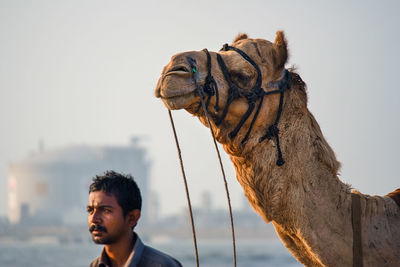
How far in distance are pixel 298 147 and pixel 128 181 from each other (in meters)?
1.00

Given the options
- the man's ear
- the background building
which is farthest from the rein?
the background building

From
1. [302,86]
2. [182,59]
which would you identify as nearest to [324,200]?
[302,86]

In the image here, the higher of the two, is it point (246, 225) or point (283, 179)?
point (246, 225)

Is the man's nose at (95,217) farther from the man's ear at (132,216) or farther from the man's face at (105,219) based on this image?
the man's ear at (132,216)

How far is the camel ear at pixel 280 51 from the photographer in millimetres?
4281

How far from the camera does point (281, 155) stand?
417 centimetres

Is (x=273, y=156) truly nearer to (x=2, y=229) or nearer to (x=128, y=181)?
(x=128, y=181)

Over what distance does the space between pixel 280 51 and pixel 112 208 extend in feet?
4.33

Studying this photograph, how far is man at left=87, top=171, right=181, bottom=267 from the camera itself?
11.9 ft

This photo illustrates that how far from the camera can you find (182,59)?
3.98 metres

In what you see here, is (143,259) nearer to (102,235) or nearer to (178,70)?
(102,235)

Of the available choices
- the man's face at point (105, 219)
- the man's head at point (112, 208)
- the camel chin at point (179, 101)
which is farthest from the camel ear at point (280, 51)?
the man's face at point (105, 219)

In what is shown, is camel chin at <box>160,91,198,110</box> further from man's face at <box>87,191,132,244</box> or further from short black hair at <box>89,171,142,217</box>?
man's face at <box>87,191,132,244</box>

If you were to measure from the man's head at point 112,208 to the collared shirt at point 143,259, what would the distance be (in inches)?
3.7
